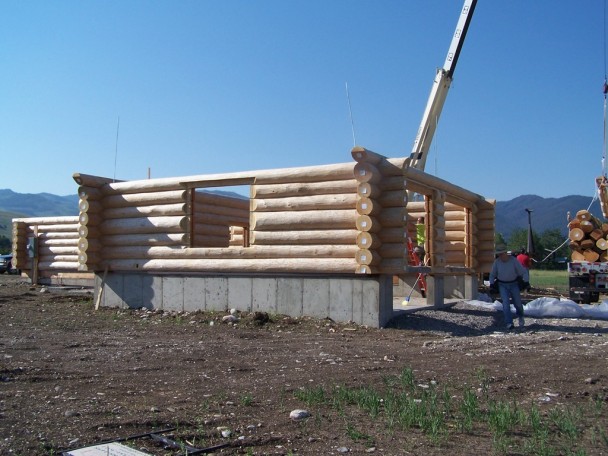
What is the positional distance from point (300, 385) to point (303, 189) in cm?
647

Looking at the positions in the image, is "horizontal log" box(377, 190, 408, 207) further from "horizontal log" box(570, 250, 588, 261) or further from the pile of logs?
"horizontal log" box(570, 250, 588, 261)

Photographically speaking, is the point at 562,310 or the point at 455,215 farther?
the point at 455,215

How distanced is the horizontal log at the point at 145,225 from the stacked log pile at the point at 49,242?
907 centimetres

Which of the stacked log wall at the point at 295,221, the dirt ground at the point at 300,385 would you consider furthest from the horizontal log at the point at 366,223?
the dirt ground at the point at 300,385

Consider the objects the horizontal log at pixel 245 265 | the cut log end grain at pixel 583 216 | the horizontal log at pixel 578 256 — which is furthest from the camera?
the horizontal log at pixel 578 256

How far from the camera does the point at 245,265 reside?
1313 cm

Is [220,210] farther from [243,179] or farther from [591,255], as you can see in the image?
[591,255]

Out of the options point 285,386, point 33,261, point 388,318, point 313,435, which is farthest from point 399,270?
point 33,261

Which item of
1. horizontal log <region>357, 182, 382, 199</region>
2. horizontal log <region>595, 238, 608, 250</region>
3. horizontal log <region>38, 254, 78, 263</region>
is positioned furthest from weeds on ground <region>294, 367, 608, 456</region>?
horizontal log <region>38, 254, 78, 263</region>

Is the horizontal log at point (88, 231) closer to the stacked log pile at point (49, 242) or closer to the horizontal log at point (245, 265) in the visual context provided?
the horizontal log at point (245, 265)

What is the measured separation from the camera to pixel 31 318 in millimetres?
13414

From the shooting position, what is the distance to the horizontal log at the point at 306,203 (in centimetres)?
1207

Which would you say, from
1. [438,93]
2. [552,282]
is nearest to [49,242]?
[438,93]

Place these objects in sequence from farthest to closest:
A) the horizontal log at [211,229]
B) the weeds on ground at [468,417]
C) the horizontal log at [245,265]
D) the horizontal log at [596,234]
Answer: the horizontal log at [596,234]
the horizontal log at [211,229]
the horizontal log at [245,265]
the weeds on ground at [468,417]
